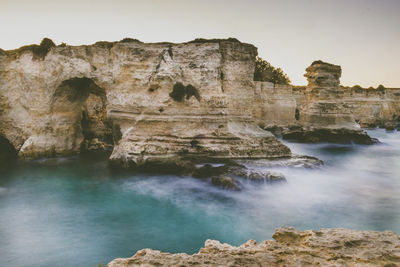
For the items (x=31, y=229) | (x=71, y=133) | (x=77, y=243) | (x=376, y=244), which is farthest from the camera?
(x=71, y=133)

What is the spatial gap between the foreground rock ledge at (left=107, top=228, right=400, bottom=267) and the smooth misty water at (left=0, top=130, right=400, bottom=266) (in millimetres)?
2785

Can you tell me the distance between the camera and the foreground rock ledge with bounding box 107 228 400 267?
275cm

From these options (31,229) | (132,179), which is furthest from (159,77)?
(31,229)

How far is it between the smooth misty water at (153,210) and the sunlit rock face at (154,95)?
148cm

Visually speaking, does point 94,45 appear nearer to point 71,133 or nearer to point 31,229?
point 71,133

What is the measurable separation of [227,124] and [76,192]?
20.0 feet

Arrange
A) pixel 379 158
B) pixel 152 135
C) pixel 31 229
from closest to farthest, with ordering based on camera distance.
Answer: pixel 31 229
pixel 152 135
pixel 379 158

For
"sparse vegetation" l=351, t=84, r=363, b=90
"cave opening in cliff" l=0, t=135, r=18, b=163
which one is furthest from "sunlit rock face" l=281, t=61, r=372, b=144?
"cave opening in cliff" l=0, t=135, r=18, b=163

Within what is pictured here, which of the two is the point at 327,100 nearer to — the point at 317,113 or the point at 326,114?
the point at 326,114

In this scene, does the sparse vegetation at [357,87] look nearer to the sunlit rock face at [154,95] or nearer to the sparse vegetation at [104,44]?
the sunlit rock face at [154,95]

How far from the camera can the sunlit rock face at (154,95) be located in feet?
36.8

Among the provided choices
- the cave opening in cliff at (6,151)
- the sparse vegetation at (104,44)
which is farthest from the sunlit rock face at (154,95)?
the cave opening in cliff at (6,151)

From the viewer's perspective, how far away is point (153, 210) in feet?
25.3

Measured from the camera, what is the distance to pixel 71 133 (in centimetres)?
1445
